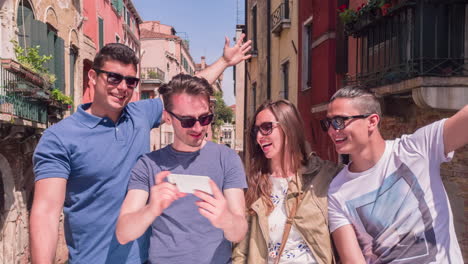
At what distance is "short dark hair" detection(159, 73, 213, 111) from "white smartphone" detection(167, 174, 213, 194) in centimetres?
49

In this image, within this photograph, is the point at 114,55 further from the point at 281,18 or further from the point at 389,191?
the point at 281,18

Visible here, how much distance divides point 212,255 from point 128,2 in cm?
2268

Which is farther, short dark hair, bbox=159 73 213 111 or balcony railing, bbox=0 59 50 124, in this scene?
balcony railing, bbox=0 59 50 124

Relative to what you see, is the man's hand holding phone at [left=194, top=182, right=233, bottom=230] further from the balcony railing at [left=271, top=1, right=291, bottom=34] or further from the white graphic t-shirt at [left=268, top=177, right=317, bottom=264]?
A: the balcony railing at [left=271, top=1, right=291, bottom=34]

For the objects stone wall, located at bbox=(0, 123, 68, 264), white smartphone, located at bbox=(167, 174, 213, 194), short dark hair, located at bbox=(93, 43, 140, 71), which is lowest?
stone wall, located at bbox=(0, 123, 68, 264)

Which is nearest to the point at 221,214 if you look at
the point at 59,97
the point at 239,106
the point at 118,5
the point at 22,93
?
the point at 22,93

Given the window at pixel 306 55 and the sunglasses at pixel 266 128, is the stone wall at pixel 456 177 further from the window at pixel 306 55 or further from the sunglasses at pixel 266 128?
the window at pixel 306 55

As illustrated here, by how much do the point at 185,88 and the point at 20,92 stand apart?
7.42 meters

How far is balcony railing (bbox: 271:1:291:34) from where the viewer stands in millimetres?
11805

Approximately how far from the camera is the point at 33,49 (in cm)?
865

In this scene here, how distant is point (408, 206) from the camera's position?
2125 mm

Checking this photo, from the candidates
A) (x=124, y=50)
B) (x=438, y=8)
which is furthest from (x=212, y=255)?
(x=438, y=8)

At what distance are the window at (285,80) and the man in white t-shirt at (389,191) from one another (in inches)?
392

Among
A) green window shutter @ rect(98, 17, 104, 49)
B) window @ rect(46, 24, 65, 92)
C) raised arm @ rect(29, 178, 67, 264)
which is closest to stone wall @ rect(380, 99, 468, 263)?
raised arm @ rect(29, 178, 67, 264)
